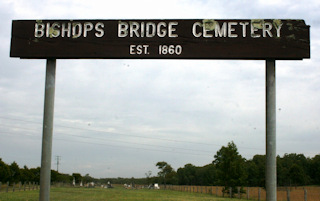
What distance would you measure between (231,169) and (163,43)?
39996 mm

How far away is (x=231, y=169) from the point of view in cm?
4516

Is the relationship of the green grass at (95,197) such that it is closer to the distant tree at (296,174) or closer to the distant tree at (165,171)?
the distant tree at (296,174)

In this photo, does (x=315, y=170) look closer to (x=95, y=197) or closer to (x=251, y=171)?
(x=251, y=171)

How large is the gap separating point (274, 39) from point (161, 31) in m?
2.04

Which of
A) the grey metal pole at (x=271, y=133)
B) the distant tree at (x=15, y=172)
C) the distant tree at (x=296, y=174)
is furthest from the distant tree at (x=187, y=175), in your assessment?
the grey metal pole at (x=271, y=133)

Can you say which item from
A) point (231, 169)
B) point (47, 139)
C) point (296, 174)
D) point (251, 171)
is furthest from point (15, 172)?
point (47, 139)

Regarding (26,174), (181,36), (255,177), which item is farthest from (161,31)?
(26,174)

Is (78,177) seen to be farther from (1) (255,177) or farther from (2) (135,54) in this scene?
(2) (135,54)

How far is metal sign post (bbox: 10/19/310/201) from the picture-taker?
6.95 meters

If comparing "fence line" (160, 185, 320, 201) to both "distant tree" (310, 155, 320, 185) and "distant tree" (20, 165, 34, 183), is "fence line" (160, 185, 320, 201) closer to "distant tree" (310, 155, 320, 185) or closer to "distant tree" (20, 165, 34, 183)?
"distant tree" (310, 155, 320, 185)

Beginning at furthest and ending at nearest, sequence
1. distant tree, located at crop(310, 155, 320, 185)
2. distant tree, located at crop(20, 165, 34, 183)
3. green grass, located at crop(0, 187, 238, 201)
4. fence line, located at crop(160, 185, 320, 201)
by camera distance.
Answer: distant tree, located at crop(20, 165, 34, 183), distant tree, located at crop(310, 155, 320, 185), fence line, located at crop(160, 185, 320, 201), green grass, located at crop(0, 187, 238, 201)

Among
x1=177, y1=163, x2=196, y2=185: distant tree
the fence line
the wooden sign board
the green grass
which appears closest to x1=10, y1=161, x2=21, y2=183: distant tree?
the green grass

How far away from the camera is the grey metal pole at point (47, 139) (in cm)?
702

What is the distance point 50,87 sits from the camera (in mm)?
7285
